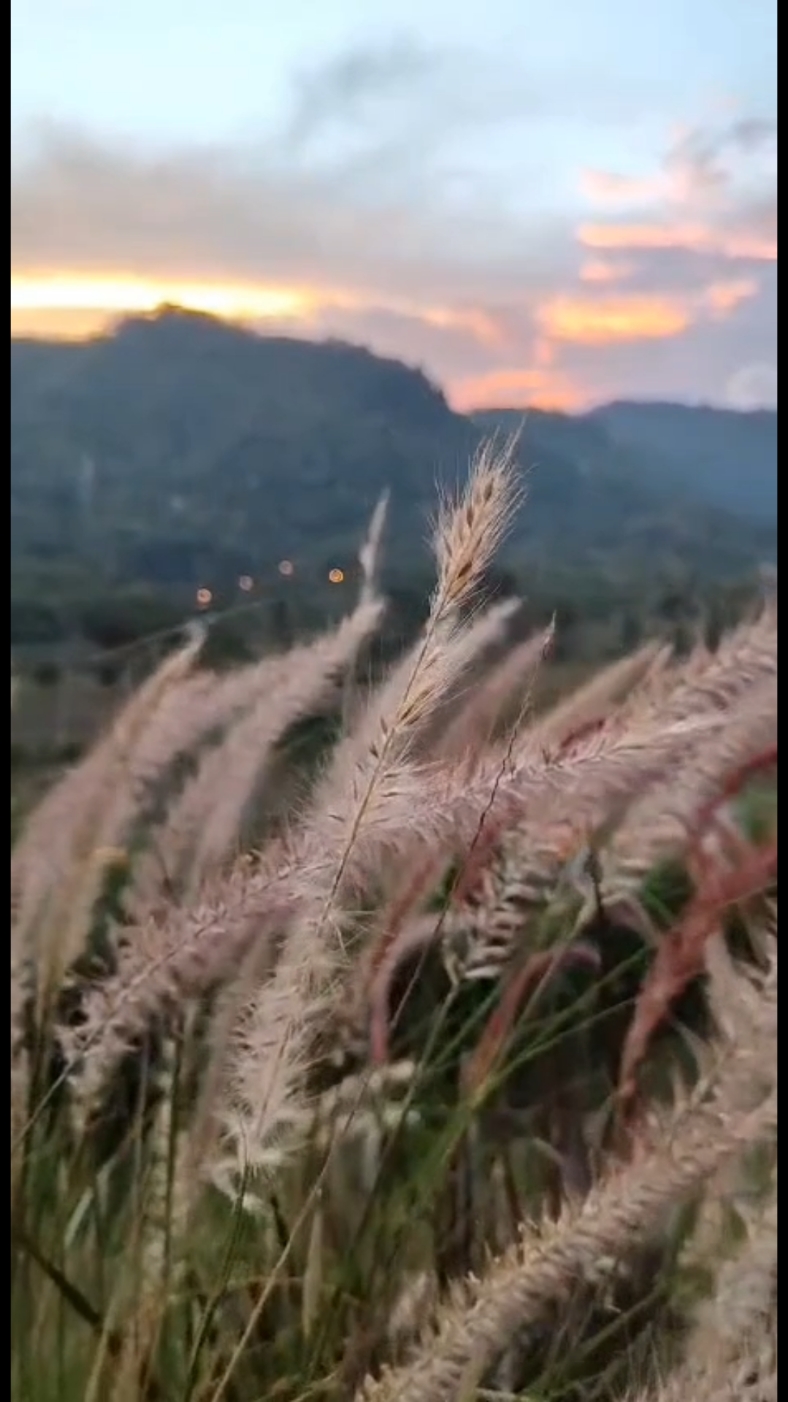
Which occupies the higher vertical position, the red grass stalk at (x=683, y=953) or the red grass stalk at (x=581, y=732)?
the red grass stalk at (x=581, y=732)

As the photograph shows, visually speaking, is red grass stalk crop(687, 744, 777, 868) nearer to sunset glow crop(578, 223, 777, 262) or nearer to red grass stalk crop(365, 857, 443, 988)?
red grass stalk crop(365, 857, 443, 988)

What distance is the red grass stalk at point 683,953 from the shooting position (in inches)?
23.8

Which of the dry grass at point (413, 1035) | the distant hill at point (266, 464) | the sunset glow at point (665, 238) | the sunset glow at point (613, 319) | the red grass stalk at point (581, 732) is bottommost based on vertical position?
the dry grass at point (413, 1035)

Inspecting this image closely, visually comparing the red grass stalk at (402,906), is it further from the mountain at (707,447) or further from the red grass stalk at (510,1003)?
the mountain at (707,447)

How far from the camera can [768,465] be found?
0.64m

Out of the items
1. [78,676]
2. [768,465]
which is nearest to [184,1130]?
[78,676]

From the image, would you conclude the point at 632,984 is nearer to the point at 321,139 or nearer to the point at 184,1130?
the point at 184,1130

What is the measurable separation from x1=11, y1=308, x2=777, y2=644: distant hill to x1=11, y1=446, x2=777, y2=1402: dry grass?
0.12 feet

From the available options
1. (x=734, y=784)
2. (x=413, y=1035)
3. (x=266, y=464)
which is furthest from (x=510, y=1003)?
(x=266, y=464)

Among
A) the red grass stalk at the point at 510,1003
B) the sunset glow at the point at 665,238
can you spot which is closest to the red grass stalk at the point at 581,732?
the red grass stalk at the point at 510,1003

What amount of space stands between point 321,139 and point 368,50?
1.9 inches

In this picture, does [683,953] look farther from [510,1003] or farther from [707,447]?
[707,447]
